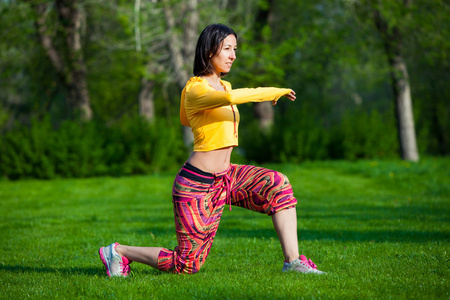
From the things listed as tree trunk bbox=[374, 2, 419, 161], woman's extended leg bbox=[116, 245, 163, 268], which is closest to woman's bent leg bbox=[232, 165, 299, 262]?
woman's extended leg bbox=[116, 245, 163, 268]

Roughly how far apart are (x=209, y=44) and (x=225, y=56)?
0.53 ft

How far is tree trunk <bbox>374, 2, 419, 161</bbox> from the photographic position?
16188mm

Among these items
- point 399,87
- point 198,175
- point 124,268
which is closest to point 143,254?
point 124,268

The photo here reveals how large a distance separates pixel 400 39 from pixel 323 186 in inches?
256

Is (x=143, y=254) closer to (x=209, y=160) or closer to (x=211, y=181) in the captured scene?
(x=211, y=181)

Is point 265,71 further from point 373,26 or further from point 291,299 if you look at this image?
point 291,299

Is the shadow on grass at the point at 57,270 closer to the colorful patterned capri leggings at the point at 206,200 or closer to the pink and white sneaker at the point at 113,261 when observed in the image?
the pink and white sneaker at the point at 113,261

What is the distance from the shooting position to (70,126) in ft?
51.2

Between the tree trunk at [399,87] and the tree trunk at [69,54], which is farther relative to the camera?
the tree trunk at [69,54]

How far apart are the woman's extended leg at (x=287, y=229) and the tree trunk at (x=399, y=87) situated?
514 inches

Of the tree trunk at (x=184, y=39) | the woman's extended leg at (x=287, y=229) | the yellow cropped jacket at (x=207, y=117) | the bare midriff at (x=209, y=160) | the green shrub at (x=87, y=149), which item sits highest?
the tree trunk at (x=184, y=39)

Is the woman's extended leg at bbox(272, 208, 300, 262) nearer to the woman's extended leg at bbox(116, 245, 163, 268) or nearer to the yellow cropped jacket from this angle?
the yellow cropped jacket

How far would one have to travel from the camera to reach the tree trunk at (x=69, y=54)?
17.0 metres

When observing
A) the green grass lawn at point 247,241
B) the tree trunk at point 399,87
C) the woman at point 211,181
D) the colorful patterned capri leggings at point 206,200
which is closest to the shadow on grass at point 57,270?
the green grass lawn at point 247,241
